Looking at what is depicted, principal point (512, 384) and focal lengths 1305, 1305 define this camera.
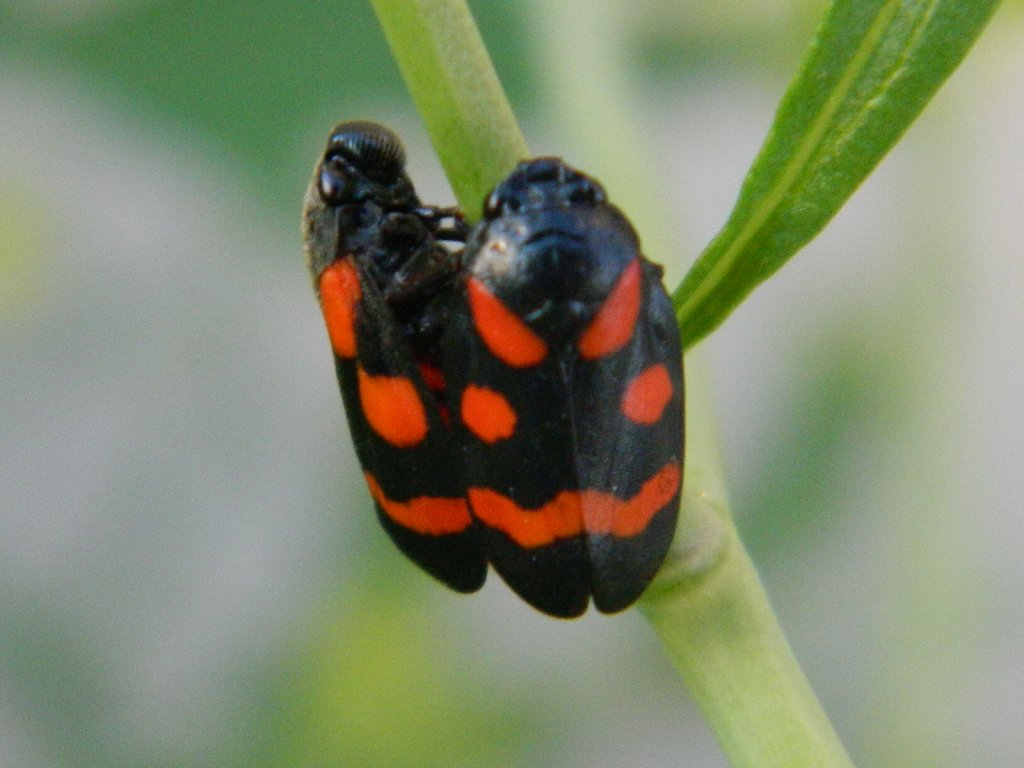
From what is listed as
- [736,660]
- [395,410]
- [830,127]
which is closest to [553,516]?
[395,410]

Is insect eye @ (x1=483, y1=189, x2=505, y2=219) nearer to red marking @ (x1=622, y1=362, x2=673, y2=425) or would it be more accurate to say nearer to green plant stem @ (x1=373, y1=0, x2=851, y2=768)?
green plant stem @ (x1=373, y1=0, x2=851, y2=768)

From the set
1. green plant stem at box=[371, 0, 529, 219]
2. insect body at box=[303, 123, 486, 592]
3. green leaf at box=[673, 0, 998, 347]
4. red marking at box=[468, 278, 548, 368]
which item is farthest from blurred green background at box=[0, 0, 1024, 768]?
green plant stem at box=[371, 0, 529, 219]

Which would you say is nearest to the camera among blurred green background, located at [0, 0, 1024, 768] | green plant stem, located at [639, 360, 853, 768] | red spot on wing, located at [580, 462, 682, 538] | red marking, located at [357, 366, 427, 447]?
green plant stem, located at [639, 360, 853, 768]

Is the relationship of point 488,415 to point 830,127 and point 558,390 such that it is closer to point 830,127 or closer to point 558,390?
point 558,390

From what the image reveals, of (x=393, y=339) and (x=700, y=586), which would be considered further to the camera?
(x=393, y=339)

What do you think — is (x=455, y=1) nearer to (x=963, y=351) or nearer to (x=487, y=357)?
(x=487, y=357)

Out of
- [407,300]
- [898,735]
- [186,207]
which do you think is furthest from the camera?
[186,207]

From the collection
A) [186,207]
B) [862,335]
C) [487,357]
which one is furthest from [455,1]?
[186,207]
